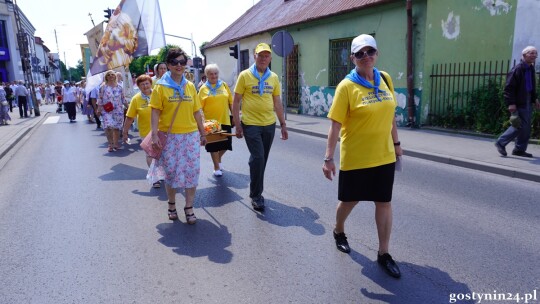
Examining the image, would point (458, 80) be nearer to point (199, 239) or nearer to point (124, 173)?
point (124, 173)

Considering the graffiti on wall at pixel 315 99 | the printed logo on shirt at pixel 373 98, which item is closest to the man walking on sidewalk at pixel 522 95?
Answer: the printed logo on shirt at pixel 373 98

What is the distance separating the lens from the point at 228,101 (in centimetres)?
626

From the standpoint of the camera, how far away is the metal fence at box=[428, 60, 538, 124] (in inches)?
372

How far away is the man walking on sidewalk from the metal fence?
2456 millimetres

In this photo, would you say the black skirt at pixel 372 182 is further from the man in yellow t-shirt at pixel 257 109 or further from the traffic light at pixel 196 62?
the traffic light at pixel 196 62

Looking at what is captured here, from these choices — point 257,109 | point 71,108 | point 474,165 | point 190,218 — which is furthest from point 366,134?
point 71,108

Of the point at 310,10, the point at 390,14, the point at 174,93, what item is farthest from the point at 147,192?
the point at 310,10

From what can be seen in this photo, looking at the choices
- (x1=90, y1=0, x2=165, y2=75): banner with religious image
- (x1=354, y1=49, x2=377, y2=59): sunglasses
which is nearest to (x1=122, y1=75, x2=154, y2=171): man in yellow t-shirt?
(x1=90, y1=0, x2=165, y2=75): banner with religious image

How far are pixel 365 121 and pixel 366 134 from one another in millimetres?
103

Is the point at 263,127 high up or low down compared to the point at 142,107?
down

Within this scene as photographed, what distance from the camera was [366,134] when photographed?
307 cm

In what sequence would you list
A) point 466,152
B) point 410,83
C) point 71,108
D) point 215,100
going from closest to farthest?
point 215,100
point 466,152
point 410,83
point 71,108

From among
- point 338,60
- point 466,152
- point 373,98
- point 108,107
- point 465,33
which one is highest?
point 465,33

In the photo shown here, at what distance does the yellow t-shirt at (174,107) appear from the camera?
13.7 feet
